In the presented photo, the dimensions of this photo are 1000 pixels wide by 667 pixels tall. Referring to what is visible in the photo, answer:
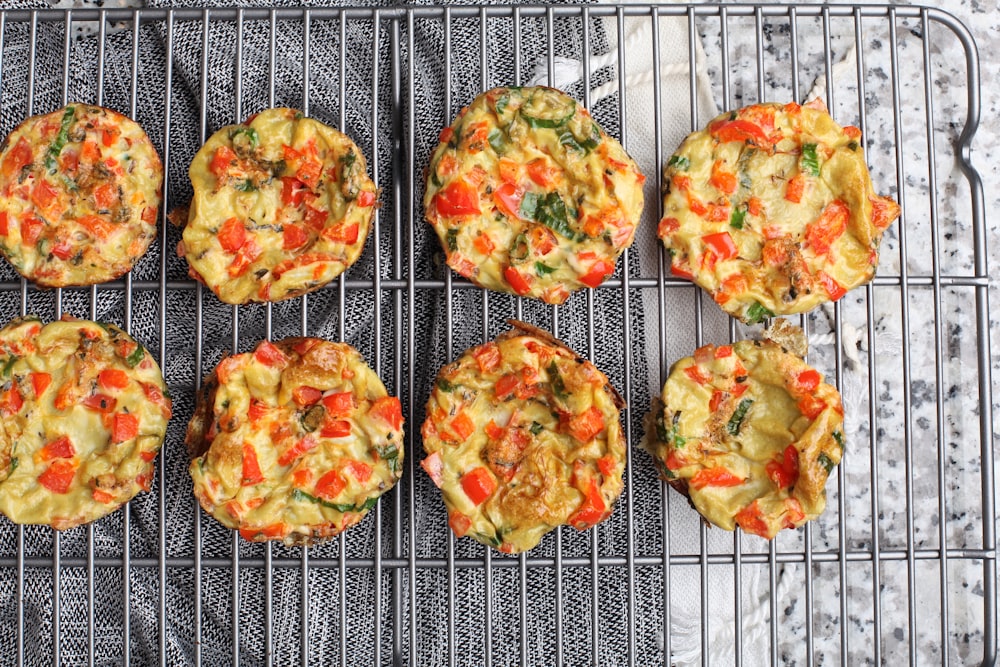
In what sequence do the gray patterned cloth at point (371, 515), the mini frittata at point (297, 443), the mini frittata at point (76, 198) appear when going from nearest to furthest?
the mini frittata at point (297, 443)
the mini frittata at point (76, 198)
the gray patterned cloth at point (371, 515)

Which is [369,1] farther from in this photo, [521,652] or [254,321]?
[521,652]

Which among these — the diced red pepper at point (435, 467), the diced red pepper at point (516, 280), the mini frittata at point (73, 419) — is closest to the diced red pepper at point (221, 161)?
the mini frittata at point (73, 419)

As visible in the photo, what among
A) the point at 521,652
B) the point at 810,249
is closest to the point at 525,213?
the point at 810,249

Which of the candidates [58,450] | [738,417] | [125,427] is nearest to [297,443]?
[125,427]

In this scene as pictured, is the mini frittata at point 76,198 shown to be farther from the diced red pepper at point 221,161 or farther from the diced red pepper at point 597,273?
the diced red pepper at point 597,273

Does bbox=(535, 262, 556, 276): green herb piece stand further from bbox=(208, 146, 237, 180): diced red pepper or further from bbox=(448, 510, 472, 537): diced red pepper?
bbox=(208, 146, 237, 180): diced red pepper

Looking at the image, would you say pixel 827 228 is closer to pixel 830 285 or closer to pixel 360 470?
pixel 830 285
